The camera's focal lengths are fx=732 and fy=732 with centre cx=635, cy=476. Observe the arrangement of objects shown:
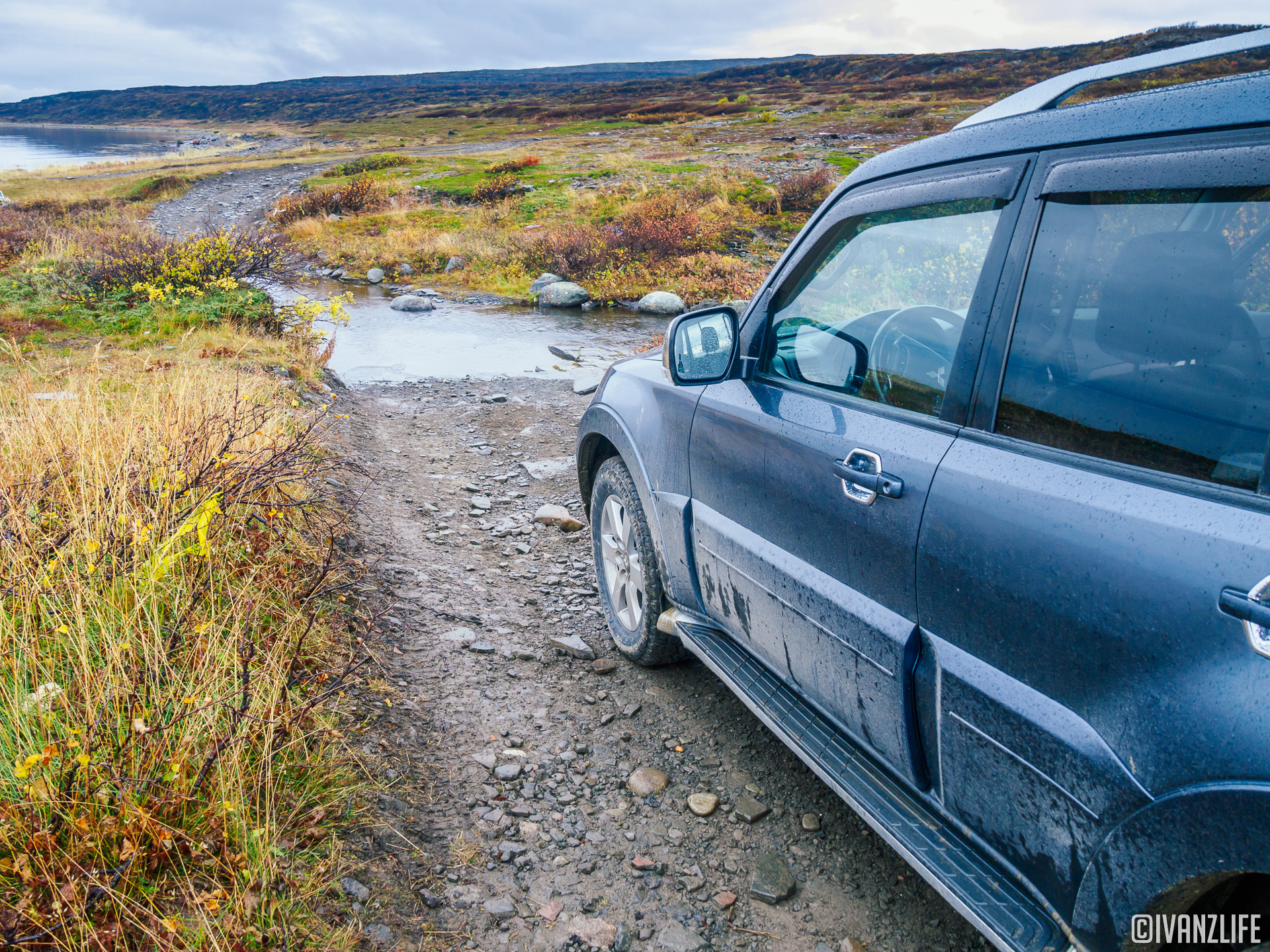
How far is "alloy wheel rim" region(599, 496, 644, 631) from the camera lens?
3367mm

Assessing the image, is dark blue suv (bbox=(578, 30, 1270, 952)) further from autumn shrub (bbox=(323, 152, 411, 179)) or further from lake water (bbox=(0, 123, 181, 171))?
lake water (bbox=(0, 123, 181, 171))

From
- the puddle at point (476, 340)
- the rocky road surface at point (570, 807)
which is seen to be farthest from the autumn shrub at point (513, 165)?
the rocky road surface at point (570, 807)

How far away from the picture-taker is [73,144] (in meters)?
80.4

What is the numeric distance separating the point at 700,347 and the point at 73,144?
105711mm

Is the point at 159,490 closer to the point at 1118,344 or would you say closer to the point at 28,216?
the point at 1118,344

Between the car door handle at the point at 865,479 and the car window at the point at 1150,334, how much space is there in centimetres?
27

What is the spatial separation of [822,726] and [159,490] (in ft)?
9.46

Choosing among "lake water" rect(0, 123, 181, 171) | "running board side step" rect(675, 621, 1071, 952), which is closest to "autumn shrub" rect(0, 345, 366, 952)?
"running board side step" rect(675, 621, 1071, 952)

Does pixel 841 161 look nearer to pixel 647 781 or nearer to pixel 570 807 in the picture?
pixel 647 781

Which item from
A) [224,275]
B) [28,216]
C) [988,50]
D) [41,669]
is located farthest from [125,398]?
[988,50]

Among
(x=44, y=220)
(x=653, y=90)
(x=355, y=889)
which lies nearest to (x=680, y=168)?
(x=44, y=220)

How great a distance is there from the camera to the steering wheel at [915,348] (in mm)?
1850

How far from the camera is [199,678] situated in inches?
97.7

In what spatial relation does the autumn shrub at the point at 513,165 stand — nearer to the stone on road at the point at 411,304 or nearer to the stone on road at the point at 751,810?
the stone on road at the point at 411,304
